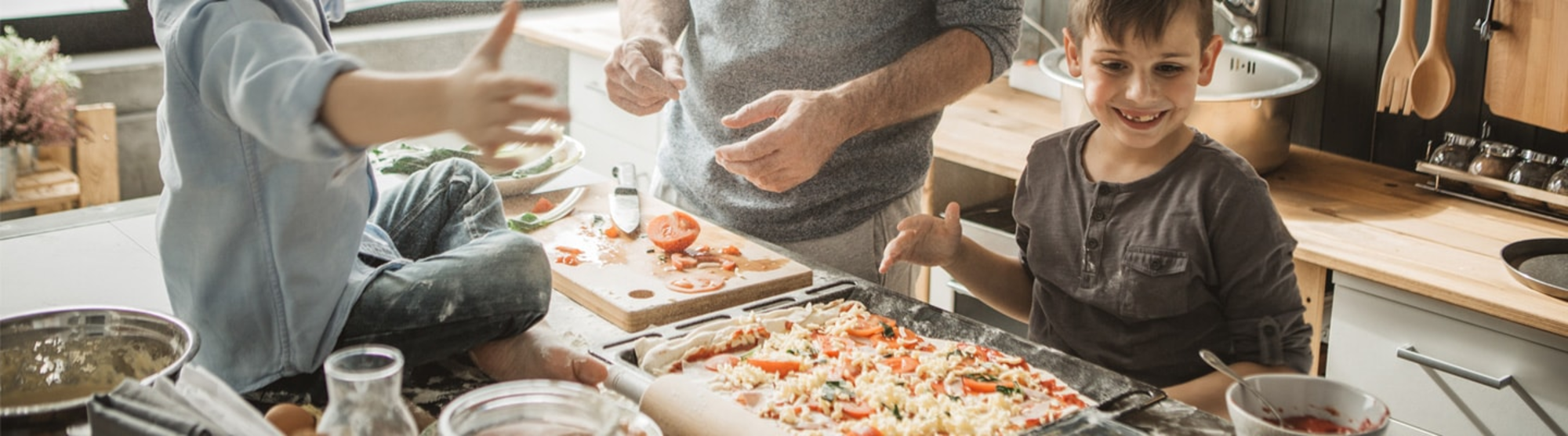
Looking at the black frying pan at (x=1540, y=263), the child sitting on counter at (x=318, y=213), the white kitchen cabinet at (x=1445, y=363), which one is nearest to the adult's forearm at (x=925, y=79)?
the child sitting on counter at (x=318, y=213)

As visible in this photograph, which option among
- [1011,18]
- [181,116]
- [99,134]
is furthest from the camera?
[99,134]

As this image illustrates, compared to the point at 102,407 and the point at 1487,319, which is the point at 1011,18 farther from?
the point at 102,407

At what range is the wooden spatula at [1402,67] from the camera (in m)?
2.12

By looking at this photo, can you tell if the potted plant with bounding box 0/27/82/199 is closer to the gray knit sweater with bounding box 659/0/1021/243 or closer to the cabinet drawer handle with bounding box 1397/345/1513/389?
the gray knit sweater with bounding box 659/0/1021/243

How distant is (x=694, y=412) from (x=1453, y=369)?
120 cm

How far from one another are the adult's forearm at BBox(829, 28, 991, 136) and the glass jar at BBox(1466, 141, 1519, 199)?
876 millimetres

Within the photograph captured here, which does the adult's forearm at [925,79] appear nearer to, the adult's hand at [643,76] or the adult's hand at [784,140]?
the adult's hand at [784,140]

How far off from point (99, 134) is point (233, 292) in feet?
7.67

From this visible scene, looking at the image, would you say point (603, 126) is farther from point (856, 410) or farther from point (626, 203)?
point (856, 410)

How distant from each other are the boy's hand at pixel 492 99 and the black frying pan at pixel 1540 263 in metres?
1.44

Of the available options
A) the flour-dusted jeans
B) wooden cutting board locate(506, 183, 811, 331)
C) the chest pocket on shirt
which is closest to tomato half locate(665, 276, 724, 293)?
wooden cutting board locate(506, 183, 811, 331)

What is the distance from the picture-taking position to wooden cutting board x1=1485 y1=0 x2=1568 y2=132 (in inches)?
75.9

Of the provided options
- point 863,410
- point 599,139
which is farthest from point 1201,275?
point 599,139

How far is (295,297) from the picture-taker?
1151 millimetres
